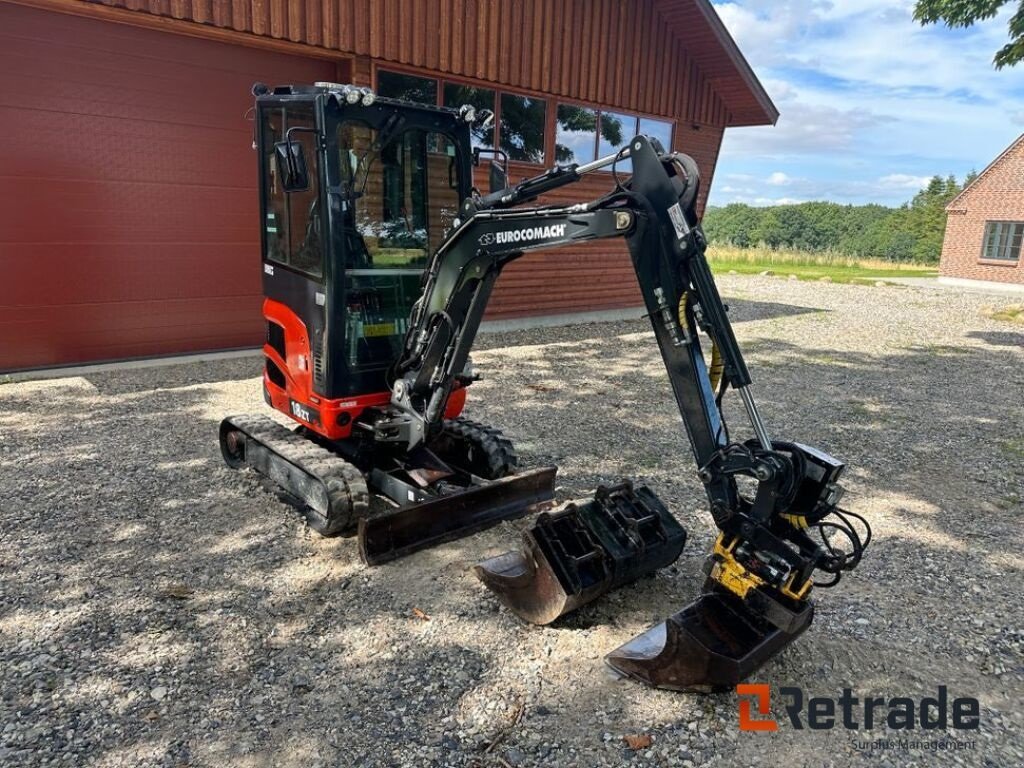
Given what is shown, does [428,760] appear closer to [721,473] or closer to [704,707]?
[704,707]

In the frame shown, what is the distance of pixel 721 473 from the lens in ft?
11.5

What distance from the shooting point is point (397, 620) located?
3.81 meters

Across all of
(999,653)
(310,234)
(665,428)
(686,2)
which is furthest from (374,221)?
(686,2)

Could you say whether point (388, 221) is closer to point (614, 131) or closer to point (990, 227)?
point (614, 131)

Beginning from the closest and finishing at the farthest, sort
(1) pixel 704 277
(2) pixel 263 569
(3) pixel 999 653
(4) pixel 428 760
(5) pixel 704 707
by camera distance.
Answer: (4) pixel 428 760 → (5) pixel 704 707 → (1) pixel 704 277 → (3) pixel 999 653 → (2) pixel 263 569

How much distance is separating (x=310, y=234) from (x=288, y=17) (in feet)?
18.5

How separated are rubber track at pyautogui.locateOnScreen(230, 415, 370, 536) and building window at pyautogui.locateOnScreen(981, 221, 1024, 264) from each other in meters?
31.3

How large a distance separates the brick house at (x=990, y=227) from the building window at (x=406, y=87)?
26707 mm

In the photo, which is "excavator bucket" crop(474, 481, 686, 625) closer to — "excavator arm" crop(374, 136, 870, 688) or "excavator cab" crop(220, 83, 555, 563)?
"excavator arm" crop(374, 136, 870, 688)

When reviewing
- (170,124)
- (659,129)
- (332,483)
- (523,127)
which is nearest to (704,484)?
(332,483)

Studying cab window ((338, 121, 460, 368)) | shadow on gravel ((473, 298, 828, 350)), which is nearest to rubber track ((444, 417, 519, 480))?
cab window ((338, 121, 460, 368))

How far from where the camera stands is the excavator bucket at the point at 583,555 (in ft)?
12.2

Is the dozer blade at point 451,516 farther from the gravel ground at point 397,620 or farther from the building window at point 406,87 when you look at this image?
the building window at point 406,87

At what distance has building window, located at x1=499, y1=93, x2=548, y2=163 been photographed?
453 inches
